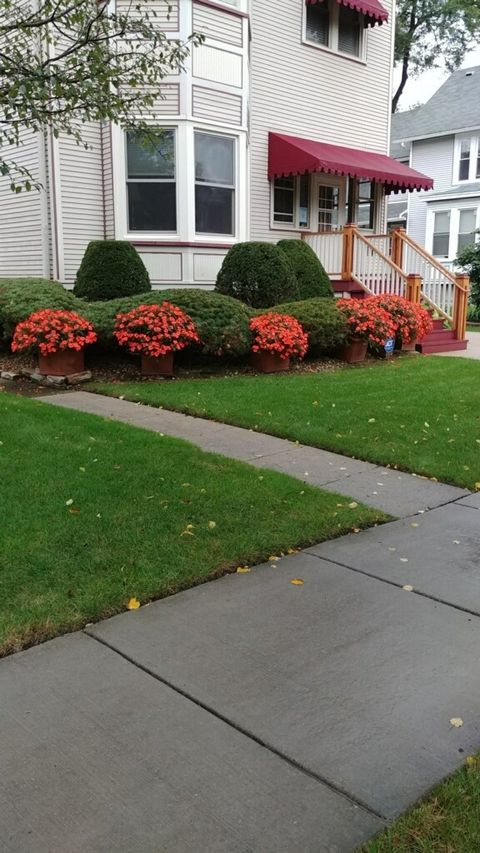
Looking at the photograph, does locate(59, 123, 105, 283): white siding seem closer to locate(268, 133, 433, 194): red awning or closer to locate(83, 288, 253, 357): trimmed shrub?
locate(83, 288, 253, 357): trimmed shrub

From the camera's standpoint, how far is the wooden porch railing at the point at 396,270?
46.2 ft

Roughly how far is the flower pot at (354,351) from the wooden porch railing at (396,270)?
120 inches

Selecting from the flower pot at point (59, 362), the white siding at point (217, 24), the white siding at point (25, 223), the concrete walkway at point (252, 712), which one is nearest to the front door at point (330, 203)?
the white siding at point (217, 24)

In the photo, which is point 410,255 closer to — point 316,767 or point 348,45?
point 348,45

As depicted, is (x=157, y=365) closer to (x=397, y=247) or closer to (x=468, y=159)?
(x=397, y=247)

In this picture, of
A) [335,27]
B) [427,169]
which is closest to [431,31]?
[427,169]

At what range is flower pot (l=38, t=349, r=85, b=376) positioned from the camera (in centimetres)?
928

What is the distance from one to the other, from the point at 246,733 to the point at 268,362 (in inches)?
308

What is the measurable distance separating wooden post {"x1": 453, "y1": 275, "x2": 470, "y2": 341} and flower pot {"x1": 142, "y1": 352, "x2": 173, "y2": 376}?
6.88 metres

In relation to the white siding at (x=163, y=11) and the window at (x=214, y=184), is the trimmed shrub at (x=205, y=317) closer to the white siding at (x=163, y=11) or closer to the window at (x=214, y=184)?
the window at (x=214, y=184)

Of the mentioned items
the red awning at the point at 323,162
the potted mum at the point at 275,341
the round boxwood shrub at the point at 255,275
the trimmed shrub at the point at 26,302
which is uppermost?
the red awning at the point at 323,162

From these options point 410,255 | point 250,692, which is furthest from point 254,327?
point 250,692

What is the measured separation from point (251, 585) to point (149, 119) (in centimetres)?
1068

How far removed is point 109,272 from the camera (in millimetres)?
11812
